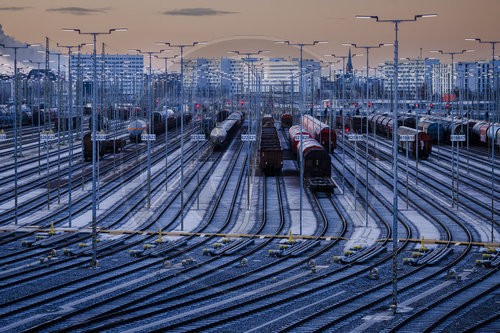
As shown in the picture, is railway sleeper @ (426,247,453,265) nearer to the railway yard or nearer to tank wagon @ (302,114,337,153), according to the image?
the railway yard

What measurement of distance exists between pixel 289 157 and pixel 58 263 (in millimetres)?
44727

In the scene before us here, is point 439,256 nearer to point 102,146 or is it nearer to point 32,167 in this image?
point 32,167

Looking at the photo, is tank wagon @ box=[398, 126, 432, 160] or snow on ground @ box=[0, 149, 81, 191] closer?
snow on ground @ box=[0, 149, 81, 191]

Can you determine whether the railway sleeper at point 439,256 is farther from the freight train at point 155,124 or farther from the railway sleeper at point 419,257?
the freight train at point 155,124

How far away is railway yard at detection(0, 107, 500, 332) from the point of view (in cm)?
2205

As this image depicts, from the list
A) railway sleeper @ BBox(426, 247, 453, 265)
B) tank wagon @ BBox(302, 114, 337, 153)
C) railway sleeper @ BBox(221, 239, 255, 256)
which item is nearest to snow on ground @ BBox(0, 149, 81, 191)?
railway sleeper @ BBox(221, 239, 255, 256)


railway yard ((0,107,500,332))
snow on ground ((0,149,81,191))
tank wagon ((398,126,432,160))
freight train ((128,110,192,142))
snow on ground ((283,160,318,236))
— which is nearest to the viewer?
railway yard ((0,107,500,332))

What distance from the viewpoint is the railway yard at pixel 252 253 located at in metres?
22.0

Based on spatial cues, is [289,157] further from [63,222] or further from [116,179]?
[63,222]

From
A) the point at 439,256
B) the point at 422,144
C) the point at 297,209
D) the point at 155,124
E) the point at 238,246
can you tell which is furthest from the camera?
the point at 155,124

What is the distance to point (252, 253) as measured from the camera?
31.7 meters

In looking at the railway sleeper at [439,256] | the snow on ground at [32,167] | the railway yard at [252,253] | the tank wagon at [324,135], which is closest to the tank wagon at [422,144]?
the tank wagon at [324,135]

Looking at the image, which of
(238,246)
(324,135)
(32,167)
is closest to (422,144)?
(324,135)

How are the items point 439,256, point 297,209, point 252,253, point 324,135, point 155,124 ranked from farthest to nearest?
1. point 155,124
2. point 324,135
3. point 297,209
4. point 252,253
5. point 439,256
